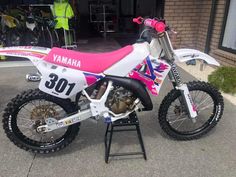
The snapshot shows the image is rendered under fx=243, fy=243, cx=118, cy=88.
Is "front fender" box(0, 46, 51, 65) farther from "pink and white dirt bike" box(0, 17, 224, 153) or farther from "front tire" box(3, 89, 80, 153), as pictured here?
"front tire" box(3, 89, 80, 153)

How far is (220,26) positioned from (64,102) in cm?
423

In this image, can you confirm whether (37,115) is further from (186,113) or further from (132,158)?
(186,113)

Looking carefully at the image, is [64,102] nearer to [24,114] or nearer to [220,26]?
[24,114]

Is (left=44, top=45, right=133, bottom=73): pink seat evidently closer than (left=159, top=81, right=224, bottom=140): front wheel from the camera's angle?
Yes

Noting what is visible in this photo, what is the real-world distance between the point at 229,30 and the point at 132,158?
156 inches

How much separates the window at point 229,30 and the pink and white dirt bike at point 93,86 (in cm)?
292

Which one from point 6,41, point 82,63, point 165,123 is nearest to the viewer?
point 82,63

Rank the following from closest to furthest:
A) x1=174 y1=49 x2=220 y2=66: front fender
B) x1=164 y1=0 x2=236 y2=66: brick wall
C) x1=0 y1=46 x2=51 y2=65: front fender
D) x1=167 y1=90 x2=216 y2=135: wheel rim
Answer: x1=0 y1=46 x2=51 y2=65: front fender < x1=174 y1=49 x2=220 y2=66: front fender < x1=167 y1=90 x2=216 y2=135: wheel rim < x1=164 y1=0 x2=236 y2=66: brick wall

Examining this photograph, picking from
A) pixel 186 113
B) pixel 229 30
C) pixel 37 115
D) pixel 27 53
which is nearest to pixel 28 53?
pixel 27 53

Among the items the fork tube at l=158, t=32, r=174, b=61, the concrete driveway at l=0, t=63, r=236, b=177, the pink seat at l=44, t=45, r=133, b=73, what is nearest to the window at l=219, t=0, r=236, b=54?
the concrete driveway at l=0, t=63, r=236, b=177

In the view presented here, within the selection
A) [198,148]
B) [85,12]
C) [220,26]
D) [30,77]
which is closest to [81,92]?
[30,77]

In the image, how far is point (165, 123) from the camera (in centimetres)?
265

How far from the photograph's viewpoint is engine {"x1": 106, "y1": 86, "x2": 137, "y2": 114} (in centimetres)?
234

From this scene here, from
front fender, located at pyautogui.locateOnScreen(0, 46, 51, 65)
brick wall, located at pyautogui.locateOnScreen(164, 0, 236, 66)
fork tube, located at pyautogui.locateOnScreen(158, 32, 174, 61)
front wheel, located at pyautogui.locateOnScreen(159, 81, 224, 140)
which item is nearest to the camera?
front fender, located at pyautogui.locateOnScreen(0, 46, 51, 65)
